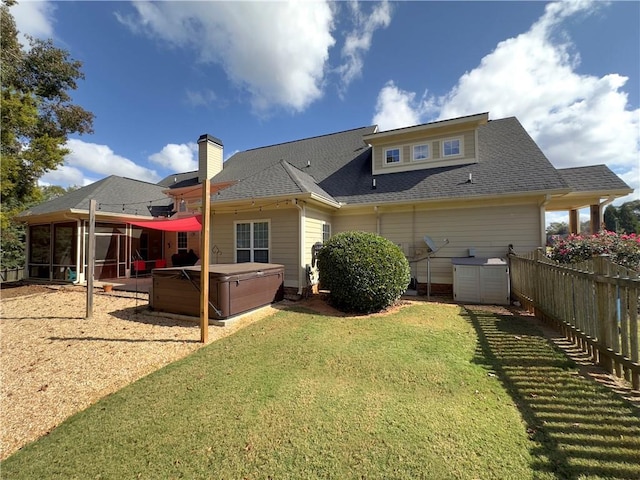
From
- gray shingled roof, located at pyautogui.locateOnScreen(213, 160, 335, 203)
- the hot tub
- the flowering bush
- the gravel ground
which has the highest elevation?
gray shingled roof, located at pyautogui.locateOnScreen(213, 160, 335, 203)

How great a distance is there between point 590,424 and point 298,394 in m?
2.82

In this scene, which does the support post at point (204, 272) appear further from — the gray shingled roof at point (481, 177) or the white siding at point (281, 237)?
the gray shingled roof at point (481, 177)

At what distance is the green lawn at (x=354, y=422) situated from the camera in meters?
2.04

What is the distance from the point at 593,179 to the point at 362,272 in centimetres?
927

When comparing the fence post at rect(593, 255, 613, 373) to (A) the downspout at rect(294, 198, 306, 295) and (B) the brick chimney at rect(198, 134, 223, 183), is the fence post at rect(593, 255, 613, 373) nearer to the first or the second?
(A) the downspout at rect(294, 198, 306, 295)

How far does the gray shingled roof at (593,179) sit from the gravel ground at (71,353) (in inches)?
435

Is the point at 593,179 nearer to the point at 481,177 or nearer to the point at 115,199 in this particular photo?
the point at 481,177

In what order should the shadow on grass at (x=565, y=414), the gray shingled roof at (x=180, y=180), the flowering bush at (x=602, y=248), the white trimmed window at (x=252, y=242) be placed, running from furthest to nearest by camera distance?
the gray shingled roof at (x=180, y=180) → the white trimmed window at (x=252, y=242) → the flowering bush at (x=602, y=248) → the shadow on grass at (x=565, y=414)

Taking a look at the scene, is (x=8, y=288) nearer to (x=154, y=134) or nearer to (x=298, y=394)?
(x=154, y=134)

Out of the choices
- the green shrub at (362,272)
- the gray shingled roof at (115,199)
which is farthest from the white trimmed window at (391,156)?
the gray shingled roof at (115,199)

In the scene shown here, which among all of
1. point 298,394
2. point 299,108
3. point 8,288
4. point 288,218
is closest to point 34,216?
point 8,288

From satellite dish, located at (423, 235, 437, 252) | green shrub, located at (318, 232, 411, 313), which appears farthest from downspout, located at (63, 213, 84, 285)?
satellite dish, located at (423, 235, 437, 252)

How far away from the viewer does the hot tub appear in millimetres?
5816

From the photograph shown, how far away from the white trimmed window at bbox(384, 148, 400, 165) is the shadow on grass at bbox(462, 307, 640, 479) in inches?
331
